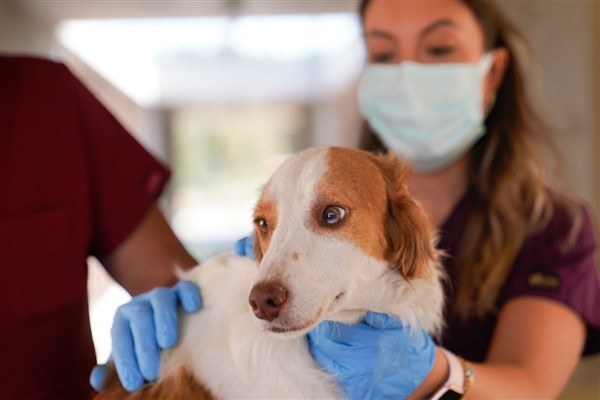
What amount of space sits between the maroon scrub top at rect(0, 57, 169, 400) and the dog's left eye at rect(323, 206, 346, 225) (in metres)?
0.54

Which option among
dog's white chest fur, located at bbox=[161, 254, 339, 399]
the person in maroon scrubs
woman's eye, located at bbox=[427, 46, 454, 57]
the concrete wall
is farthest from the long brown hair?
the concrete wall

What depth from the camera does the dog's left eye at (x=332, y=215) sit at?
1.11 metres

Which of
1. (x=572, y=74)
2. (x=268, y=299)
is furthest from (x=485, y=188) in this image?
(x=572, y=74)

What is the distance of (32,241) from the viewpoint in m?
1.28

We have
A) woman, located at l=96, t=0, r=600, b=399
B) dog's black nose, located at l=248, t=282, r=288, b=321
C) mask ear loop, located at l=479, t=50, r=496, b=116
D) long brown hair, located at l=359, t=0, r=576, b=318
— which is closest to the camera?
dog's black nose, located at l=248, t=282, r=288, b=321

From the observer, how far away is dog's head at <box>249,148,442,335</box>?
1.02 m

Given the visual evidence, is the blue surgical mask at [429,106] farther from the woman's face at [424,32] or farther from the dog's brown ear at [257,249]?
the dog's brown ear at [257,249]

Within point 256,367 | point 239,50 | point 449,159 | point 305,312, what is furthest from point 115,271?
point 239,50

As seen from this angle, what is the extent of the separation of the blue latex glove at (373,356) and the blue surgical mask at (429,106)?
676mm

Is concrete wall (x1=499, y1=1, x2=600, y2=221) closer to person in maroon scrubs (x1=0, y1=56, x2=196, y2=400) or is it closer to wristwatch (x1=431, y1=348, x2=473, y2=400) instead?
wristwatch (x1=431, y1=348, x2=473, y2=400)

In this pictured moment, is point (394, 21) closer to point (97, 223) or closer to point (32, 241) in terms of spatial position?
point (97, 223)

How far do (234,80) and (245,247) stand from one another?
372 inches

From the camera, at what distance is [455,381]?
1.23 m

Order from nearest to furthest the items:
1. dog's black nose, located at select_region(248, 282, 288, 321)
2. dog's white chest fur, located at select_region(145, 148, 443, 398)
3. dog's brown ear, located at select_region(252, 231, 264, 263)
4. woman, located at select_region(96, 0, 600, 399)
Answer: dog's black nose, located at select_region(248, 282, 288, 321) < dog's white chest fur, located at select_region(145, 148, 443, 398) < dog's brown ear, located at select_region(252, 231, 264, 263) < woman, located at select_region(96, 0, 600, 399)
